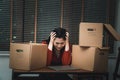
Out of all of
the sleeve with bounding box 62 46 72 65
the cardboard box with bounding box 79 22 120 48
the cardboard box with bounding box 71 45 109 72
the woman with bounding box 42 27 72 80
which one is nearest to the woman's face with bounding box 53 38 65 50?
the woman with bounding box 42 27 72 80

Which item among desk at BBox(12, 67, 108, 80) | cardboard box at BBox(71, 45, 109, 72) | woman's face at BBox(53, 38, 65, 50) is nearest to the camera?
desk at BBox(12, 67, 108, 80)

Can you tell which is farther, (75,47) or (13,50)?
(75,47)

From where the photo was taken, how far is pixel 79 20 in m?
3.58

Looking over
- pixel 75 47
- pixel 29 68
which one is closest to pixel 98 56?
pixel 75 47

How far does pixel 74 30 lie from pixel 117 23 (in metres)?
0.72

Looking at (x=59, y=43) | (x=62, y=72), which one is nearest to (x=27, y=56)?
(x=62, y=72)

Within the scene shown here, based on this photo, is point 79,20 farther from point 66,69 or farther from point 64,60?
point 66,69

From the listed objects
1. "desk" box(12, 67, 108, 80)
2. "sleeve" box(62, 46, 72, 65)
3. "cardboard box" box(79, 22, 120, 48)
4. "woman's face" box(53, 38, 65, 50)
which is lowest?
"desk" box(12, 67, 108, 80)

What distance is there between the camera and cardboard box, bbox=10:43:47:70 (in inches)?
101

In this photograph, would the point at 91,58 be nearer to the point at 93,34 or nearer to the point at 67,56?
the point at 93,34

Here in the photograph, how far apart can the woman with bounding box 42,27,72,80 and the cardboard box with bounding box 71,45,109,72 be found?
0.21 meters

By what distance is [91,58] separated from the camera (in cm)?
266

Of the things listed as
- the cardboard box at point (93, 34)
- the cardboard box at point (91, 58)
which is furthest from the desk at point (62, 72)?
the cardboard box at point (93, 34)

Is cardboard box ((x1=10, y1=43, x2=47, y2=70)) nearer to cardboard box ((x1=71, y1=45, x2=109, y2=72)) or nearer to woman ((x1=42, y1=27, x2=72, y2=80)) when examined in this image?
woman ((x1=42, y1=27, x2=72, y2=80))
